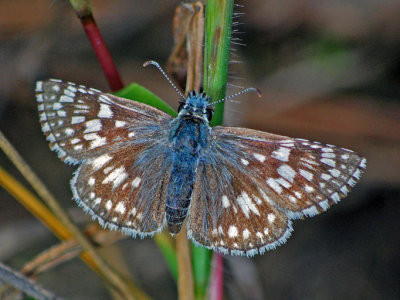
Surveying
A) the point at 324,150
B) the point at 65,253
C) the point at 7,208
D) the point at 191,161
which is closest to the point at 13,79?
the point at 7,208

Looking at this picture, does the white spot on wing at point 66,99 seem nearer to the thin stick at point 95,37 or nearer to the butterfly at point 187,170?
the butterfly at point 187,170

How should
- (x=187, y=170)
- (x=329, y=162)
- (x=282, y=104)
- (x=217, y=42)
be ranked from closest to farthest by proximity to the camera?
1. (x=217, y=42)
2. (x=329, y=162)
3. (x=187, y=170)
4. (x=282, y=104)

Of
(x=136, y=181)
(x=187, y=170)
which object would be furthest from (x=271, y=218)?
(x=136, y=181)

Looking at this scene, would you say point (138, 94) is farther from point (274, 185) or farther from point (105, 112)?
point (274, 185)

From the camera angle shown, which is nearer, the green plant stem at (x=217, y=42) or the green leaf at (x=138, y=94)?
the green plant stem at (x=217, y=42)

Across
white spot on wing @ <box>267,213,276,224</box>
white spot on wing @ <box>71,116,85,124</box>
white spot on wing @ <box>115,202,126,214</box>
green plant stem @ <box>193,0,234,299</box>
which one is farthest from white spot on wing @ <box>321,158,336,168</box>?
white spot on wing @ <box>71,116,85,124</box>

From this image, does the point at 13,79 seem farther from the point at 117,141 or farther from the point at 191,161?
the point at 191,161

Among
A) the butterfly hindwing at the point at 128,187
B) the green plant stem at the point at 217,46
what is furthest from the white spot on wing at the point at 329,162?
the butterfly hindwing at the point at 128,187

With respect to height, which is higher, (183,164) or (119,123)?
(119,123)

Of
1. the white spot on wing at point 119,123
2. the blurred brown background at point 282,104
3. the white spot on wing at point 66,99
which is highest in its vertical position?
the white spot on wing at point 66,99
